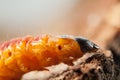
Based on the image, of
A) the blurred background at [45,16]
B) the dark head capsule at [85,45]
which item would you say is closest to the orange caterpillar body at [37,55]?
the dark head capsule at [85,45]

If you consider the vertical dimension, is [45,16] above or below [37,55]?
above

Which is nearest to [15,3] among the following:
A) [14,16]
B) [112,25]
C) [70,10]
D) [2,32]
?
[14,16]

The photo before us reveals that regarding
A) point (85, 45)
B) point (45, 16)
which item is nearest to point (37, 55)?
point (85, 45)

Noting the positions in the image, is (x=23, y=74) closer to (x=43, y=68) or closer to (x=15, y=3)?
(x=43, y=68)

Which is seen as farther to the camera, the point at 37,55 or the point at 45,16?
the point at 45,16

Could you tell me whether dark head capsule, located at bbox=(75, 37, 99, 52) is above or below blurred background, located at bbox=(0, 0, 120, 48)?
below

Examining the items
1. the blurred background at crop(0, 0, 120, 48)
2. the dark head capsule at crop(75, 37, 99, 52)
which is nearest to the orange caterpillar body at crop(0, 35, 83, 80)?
the dark head capsule at crop(75, 37, 99, 52)

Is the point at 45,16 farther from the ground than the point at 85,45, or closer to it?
farther from the ground

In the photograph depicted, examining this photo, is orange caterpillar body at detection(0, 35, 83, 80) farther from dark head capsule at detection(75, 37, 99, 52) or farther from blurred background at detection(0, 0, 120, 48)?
blurred background at detection(0, 0, 120, 48)

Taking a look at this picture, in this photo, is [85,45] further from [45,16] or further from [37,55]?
[45,16]
